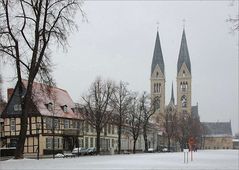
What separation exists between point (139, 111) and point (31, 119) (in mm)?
23697

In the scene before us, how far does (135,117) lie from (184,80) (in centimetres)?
9069

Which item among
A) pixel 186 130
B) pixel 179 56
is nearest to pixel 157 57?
pixel 179 56

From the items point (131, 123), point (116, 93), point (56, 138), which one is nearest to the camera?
point (56, 138)

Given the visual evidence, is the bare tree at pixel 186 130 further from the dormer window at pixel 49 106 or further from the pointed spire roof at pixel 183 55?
the dormer window at pixel 49 106

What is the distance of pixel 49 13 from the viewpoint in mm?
38156

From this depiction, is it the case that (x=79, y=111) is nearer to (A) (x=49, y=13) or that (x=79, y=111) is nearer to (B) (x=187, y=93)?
(A) (x=49, y=13)

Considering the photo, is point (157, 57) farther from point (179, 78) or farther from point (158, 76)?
point (179, 78)

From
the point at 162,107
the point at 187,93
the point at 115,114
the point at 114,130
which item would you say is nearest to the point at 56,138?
the point at 115,114

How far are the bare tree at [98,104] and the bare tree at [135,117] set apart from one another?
10.5 m

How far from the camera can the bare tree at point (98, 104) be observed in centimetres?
6838

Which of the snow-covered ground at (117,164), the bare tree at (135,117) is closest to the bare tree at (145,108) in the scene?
the bare tree at (135,117)

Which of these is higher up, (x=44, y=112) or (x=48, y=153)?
(x=44, y=112)

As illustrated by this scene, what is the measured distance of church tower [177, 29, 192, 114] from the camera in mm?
167500

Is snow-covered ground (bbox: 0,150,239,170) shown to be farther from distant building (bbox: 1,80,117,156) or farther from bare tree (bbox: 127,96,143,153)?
bare tree (bbox: 127,96,143,153)
